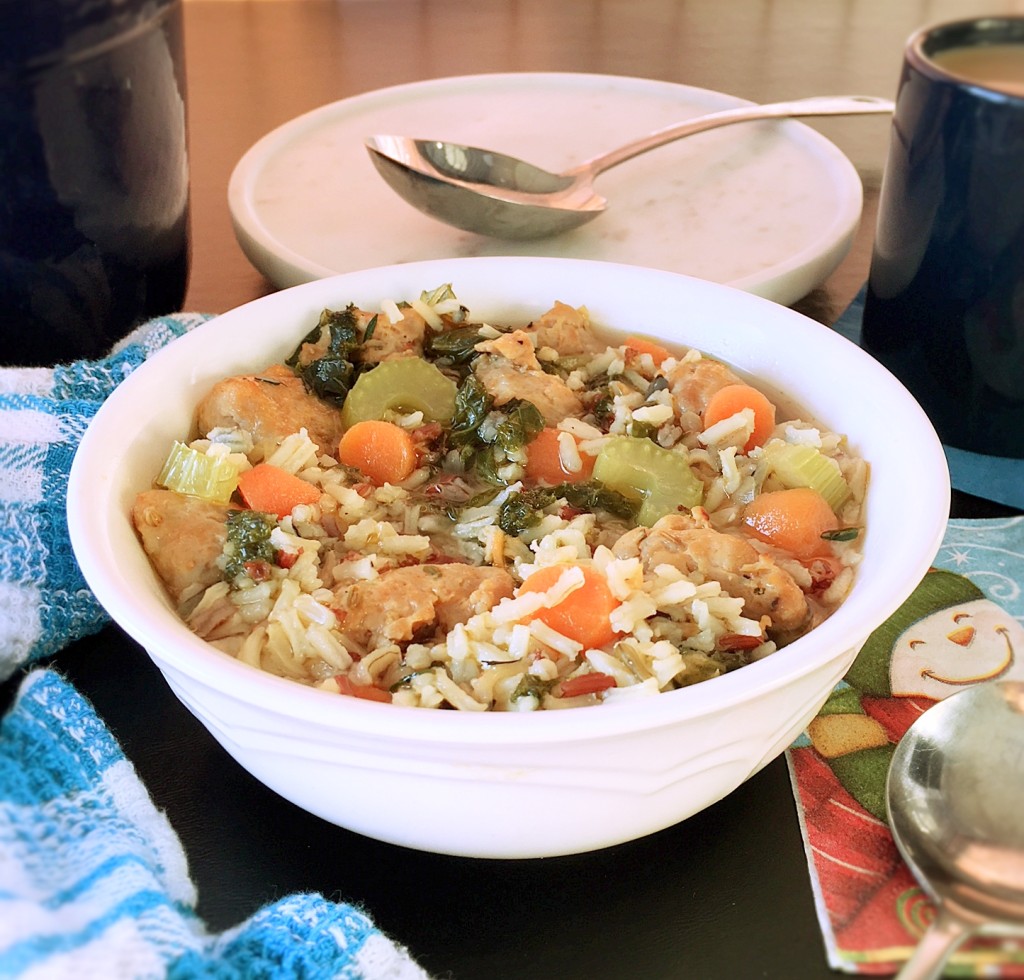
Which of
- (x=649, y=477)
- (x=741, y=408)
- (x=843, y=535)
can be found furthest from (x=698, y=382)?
(x=843, y=535)

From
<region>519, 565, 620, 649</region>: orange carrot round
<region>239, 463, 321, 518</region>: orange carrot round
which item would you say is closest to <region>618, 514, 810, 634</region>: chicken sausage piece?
<region>519, 565, 620, 649</region>: orange carrot round

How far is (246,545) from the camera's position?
147cm

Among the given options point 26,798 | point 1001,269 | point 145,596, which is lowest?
point 26,798

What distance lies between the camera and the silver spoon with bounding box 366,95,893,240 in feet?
7.52

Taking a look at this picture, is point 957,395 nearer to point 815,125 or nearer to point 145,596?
point 145,596

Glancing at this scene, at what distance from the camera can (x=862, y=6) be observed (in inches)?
168

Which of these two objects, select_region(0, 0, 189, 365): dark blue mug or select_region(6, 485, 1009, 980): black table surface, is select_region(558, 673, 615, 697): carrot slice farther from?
select_region(0, 0, 189, 365): dark blue mug

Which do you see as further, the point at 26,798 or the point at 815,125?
the point at 815,125

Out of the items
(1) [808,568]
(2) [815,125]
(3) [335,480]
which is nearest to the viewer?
(1) [808,568]

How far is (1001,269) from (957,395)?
22cm

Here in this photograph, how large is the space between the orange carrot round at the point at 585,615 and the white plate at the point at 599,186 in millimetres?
920

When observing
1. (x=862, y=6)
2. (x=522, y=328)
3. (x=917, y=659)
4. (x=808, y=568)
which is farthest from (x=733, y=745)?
(x=862, y=6)

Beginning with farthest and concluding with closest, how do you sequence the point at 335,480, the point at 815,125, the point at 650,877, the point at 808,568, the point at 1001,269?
the point at 815,125 → the point at 1001,269 → the point at 335,480 → the point at 808,568 → the point at 650,877

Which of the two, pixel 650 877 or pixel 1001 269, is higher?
pixel 1001 269
